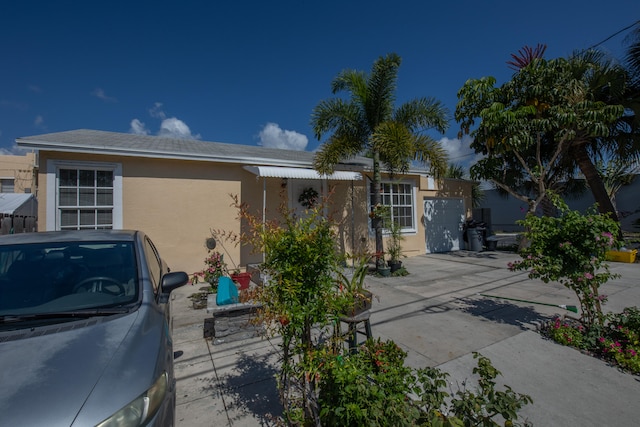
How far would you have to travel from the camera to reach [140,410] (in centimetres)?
146

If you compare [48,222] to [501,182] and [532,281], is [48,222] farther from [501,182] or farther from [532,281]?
[501,182]

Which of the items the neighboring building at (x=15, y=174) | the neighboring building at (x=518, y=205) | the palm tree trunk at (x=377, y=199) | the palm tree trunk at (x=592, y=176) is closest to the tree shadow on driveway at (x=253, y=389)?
the palm tree trunk at (x=377, y=199)

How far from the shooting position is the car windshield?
2202 millimetres

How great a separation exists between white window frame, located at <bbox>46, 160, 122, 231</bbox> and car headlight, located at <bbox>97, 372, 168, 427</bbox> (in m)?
6.14

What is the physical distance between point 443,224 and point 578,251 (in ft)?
27.7

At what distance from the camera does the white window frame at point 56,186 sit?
5945mm

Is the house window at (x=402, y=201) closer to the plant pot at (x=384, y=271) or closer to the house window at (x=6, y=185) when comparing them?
the plant pot at (x=384, y=271)

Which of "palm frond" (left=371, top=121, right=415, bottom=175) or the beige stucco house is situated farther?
"palm frond" (left=371, top=121, right=415, bottom=175)

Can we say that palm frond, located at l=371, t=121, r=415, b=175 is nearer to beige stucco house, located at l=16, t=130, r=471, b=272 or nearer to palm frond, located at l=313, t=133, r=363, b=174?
palm frond, located at l=313, t=133, r=363, b=174

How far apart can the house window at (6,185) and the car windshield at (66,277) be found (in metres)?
23.7

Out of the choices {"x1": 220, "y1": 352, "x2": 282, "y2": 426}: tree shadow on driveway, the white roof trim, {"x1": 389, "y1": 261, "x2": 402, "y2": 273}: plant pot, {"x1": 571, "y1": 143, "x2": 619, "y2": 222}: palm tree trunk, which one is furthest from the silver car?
{"x1": 571, "y1": 143, "x2": 619, "y2": 222}: palm tree trunk

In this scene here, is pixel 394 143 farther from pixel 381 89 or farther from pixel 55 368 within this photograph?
pixel 55 368

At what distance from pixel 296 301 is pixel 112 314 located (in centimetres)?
137

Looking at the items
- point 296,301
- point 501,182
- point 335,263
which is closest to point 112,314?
point 296,301
